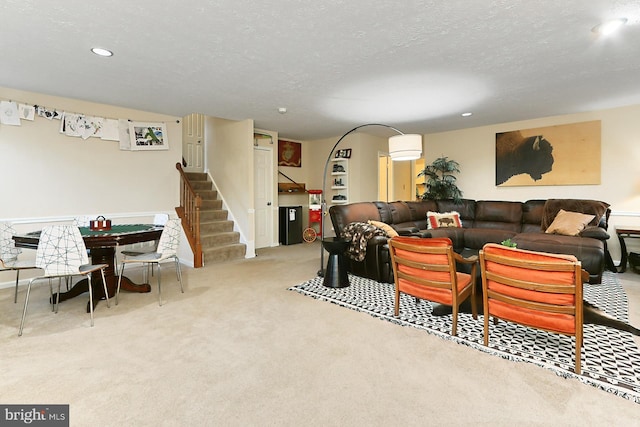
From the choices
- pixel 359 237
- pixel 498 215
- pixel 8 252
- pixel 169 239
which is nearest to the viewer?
pixel 8 252

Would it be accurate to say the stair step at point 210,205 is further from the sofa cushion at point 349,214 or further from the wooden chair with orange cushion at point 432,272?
the wooden chair with orange cushion at point 432,272

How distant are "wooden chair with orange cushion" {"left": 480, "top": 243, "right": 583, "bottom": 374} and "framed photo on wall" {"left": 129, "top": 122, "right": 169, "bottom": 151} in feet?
16.4

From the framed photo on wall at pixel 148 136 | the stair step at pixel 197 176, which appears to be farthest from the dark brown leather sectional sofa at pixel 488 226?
the stair step at pixel 197 176

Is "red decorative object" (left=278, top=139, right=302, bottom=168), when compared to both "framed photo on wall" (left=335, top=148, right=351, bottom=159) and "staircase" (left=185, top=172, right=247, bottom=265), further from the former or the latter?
"staircase" (left=185, top=172, right=247, bottom=265)

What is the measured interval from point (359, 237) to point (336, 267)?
0.57 meters

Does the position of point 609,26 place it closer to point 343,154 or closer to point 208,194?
point 343,154

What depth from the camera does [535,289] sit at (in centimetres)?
205

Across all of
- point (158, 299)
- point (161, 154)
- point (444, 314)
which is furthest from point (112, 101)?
point (444, 314)

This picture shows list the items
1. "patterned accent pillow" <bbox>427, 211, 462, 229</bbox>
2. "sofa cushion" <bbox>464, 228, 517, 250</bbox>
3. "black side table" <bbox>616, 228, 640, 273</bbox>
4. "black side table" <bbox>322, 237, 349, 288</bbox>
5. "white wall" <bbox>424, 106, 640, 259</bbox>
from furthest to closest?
"patterned accent pillow" <bbox>427, 211, 462, 229</bbox> → "sofa cushion" <bbox>464, 228, 517, 250</bbox> → "white wall" <bbox>424, 106, 640, 259</bbox> → "black side table" <bbox>616, 228, 640, 273</bbox> → "black side table" <bbox>322, 237, 349, 288</bbox>

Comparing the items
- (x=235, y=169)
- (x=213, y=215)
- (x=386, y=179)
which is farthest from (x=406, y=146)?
(x=386, y=179)

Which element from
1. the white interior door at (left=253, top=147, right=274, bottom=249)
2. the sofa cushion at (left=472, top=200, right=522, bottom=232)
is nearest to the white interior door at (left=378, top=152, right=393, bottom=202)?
the sofa cushion at (left=472, top=200, right=522, bottom=232)

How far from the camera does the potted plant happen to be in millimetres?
6398

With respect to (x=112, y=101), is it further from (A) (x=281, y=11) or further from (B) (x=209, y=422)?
(B) (x=209, y=422)

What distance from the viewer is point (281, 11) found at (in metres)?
2.23
